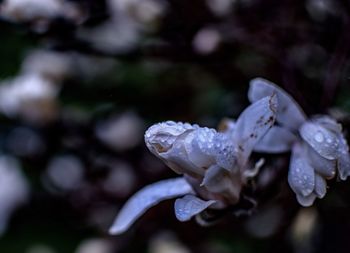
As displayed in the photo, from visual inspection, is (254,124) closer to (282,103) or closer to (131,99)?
(282,103)

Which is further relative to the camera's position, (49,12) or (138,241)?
(138,241)

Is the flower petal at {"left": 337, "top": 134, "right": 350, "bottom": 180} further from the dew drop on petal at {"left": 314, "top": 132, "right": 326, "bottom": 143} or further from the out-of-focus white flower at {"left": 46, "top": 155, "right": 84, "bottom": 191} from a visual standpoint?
the out-of-focus white flower at {"left": 46, "top": 155, "right": 84, "bottom": 191}

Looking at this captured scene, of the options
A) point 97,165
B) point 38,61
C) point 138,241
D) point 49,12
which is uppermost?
point 49,12

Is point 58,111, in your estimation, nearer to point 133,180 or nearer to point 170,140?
point 133,180

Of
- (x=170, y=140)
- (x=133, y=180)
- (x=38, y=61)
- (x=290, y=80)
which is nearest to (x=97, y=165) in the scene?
(x=133, y=180)

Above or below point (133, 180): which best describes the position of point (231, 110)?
above

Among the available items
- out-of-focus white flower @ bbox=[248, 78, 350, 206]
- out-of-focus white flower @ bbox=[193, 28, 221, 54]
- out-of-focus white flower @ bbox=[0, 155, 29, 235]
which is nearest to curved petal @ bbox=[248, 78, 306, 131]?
out-of-focus white flower @ bbox=[248, 78, 350, 206]

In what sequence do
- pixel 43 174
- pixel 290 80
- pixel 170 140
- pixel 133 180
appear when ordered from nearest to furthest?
pixel 170 140 → pixel 290 80 → pixel 133 180 → pixel 43 174

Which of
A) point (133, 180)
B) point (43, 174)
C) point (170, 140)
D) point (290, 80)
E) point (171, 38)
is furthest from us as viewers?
point (43, 174)
